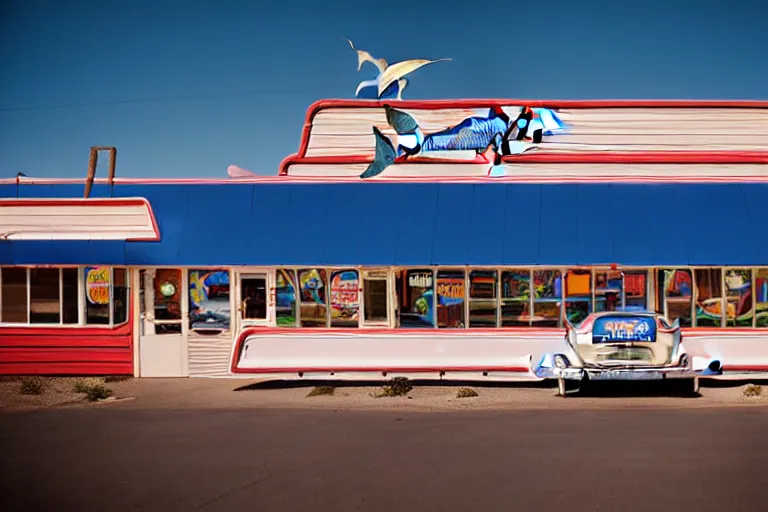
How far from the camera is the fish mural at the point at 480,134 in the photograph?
61.5ft

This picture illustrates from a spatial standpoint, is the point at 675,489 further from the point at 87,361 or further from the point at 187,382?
the point at 87,361

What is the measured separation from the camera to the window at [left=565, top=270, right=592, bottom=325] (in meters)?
17.8

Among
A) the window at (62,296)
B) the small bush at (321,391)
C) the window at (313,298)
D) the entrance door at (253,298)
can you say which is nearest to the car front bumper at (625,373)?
the small bush at (321,391)

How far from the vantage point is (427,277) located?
59.3ft

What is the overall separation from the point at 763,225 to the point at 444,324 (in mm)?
6984

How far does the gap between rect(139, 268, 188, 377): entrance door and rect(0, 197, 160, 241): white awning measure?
1029 millimetres

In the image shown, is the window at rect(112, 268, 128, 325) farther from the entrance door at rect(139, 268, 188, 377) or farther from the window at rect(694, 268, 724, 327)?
the window at rect(694, 268, 724, 327)

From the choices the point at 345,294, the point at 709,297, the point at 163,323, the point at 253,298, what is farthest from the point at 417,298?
the point at 709,297

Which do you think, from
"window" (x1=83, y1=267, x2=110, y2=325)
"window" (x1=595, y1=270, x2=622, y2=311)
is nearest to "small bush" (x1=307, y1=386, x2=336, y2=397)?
"window" (x1=83, y1=267, x2=110, y2=325)

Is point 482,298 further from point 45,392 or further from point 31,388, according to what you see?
point 31,388

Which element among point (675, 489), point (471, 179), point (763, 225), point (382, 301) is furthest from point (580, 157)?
point (675, 489)

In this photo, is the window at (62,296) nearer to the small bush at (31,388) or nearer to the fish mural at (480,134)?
the small bush at (31,388)

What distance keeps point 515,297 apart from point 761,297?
5.13 m

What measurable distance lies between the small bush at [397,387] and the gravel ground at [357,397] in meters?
0.15
